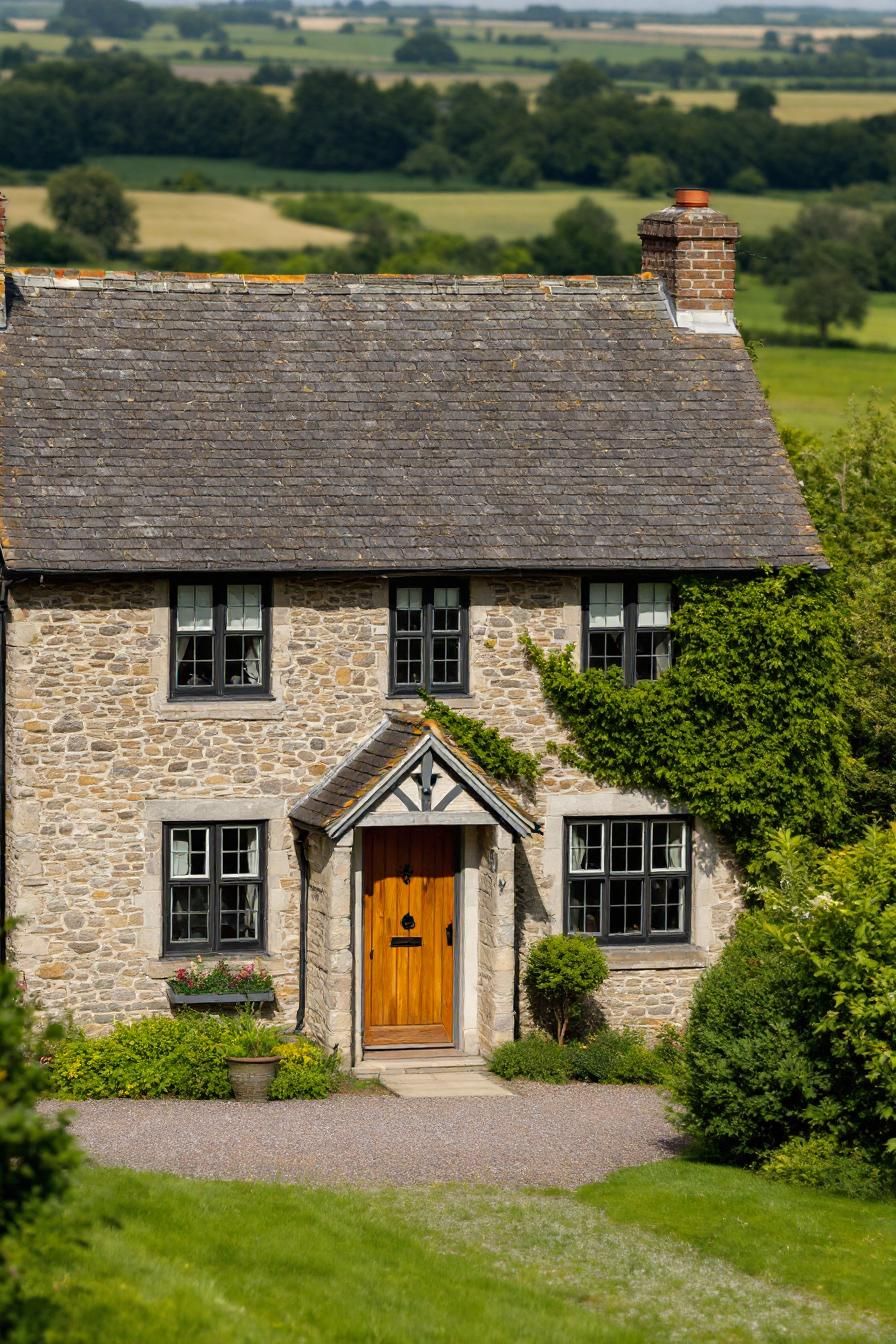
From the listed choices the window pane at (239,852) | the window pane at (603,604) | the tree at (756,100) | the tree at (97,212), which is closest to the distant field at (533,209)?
the tree at (97,212)

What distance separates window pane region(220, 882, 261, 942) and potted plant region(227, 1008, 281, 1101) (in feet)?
4.76

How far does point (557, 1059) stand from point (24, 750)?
6.85 metres

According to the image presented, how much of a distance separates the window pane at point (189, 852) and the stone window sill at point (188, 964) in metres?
0.94

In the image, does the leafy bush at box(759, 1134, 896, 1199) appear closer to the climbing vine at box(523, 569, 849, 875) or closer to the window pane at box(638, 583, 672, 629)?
the climbing vine at box(523, 569, 849, 875)

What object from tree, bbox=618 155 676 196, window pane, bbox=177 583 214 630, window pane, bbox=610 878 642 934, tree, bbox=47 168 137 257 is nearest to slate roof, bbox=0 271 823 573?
window pane, bbox=177 583 214 630

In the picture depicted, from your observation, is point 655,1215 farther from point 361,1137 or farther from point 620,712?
point 620,712

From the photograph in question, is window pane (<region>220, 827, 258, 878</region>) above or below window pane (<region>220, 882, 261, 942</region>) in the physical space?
above

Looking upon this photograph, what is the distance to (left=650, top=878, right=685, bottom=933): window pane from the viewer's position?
2575 centimetres

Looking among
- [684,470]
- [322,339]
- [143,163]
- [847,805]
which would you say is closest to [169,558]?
[322,339]

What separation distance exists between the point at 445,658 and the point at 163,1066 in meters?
5.58

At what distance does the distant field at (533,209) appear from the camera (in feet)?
350

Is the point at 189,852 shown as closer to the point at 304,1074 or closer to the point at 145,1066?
the point at 145,1066

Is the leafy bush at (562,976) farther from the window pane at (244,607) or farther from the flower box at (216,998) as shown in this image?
the window pane at (244,607)

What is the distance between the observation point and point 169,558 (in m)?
23.7
